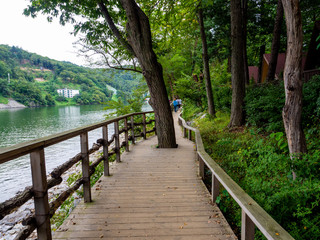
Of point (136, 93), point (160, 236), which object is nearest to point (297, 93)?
point (160, 236)

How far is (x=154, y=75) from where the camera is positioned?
6191mm

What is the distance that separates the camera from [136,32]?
5852 millimetres

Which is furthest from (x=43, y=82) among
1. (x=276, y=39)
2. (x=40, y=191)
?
(x=40, y=191)

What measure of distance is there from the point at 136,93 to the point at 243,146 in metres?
11.7

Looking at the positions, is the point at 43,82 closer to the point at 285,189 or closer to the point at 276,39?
the point at 276,39

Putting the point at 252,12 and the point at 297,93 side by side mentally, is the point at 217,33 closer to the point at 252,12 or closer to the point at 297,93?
the point at 252,12

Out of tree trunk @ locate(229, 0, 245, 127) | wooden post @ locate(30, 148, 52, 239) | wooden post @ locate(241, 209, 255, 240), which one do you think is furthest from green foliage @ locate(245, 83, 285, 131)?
wooden post @ locate(30, 148, 52, 239)

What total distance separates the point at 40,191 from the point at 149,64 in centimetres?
482

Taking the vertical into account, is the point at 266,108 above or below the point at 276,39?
below

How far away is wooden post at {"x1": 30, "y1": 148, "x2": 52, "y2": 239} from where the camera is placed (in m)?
1.93

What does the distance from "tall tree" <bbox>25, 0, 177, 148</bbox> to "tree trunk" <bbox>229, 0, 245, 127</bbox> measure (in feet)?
10.1

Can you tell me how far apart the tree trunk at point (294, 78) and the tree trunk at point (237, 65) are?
4.66 m

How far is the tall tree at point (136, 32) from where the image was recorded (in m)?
5.88

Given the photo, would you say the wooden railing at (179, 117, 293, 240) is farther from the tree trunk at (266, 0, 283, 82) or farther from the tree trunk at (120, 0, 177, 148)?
the tree trunk at (266, 0, 283, 82)
